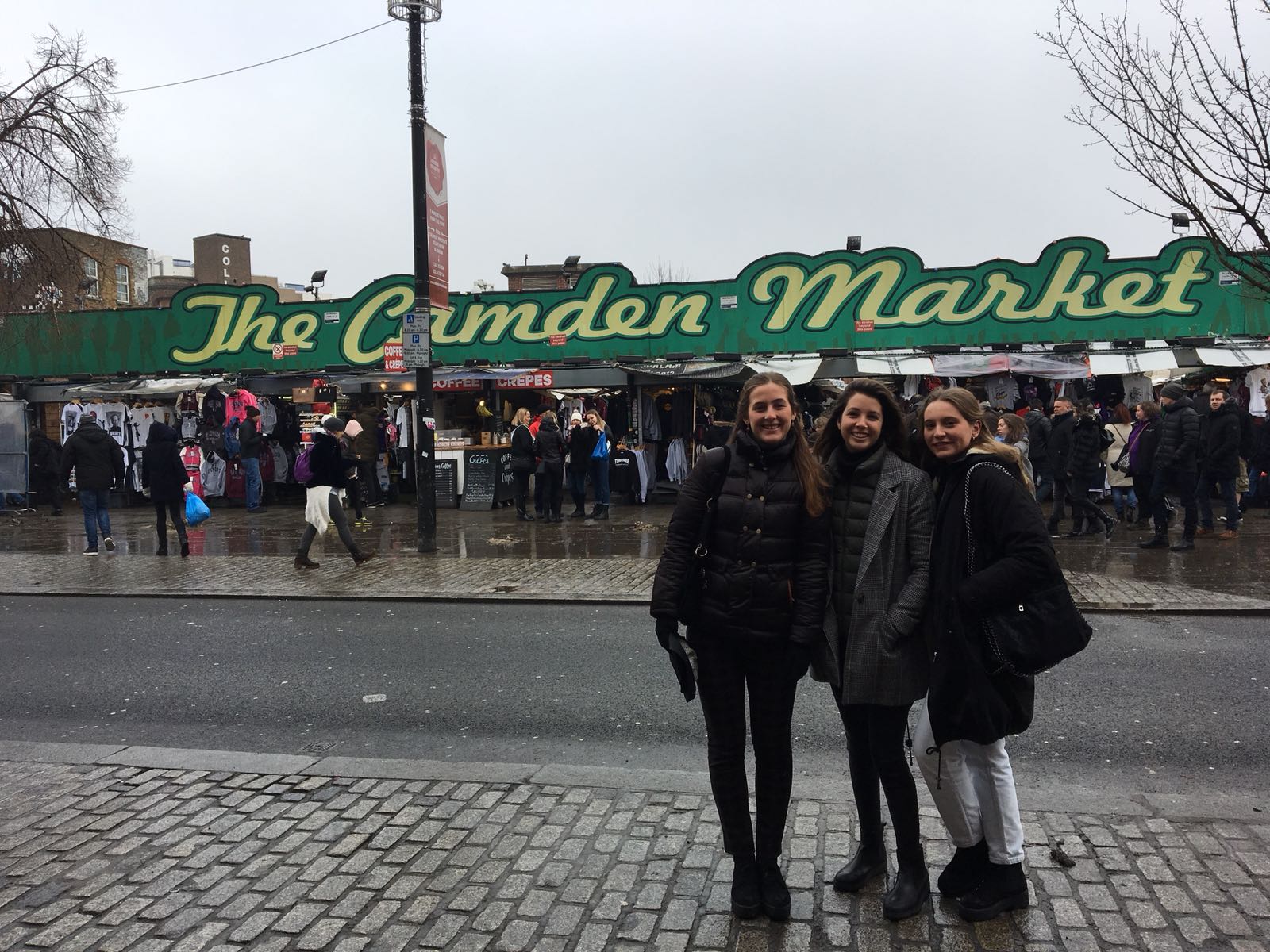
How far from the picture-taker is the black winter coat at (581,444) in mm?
15422

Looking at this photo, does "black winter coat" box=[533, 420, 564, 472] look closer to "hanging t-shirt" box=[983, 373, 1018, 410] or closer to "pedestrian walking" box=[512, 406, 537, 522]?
"pedestrian walking" box=[512, 406, 537, 522]

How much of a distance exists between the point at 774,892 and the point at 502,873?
3.43ft

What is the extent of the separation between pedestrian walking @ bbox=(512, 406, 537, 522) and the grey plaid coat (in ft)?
40.6

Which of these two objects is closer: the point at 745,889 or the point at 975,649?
the point at 975,649

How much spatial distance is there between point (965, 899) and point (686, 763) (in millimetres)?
1862

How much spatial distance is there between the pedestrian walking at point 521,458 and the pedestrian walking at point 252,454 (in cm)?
559

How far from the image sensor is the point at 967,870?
3.39 metres

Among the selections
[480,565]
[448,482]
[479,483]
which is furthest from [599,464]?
[480,565]

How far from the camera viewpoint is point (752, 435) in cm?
346

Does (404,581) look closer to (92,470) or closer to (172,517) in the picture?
(172,517)

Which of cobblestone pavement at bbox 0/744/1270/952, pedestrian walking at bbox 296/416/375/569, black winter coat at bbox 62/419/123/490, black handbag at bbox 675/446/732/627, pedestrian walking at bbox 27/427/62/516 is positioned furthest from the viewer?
pedestrian walking at bbox 27/427/62/516

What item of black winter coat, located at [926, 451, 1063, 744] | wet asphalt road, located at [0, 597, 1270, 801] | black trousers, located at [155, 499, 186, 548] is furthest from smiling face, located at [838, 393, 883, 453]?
black trousers, located at [155, 499, 186, 548]

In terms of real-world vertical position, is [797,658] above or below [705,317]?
below

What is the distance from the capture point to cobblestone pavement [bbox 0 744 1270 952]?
322cm
